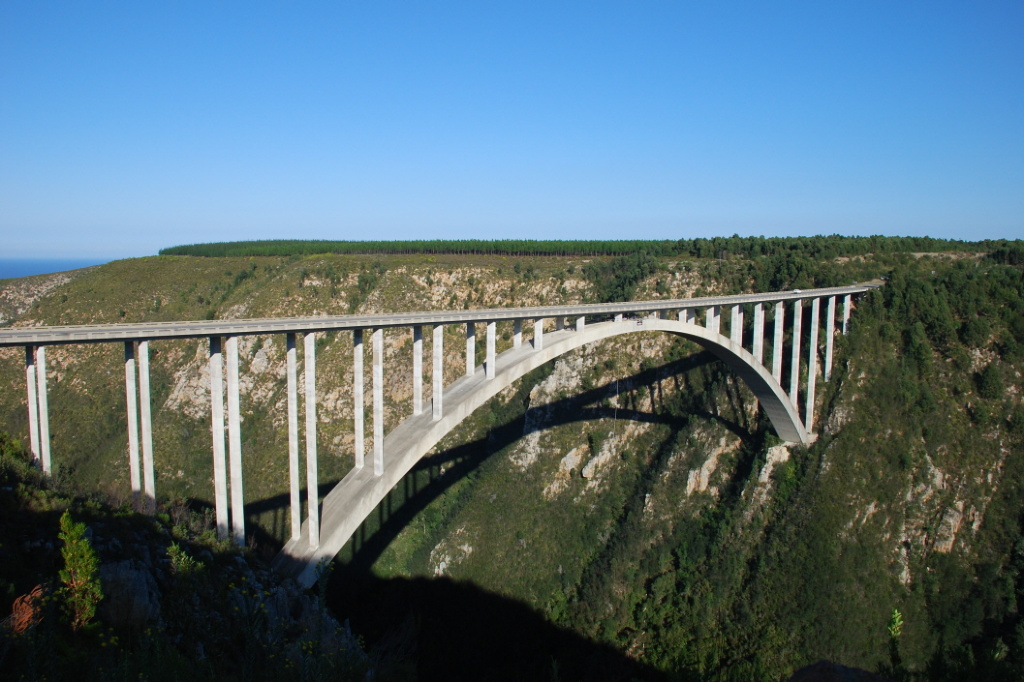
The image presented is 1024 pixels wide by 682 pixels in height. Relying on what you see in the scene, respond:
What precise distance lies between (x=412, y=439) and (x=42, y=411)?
337 inches

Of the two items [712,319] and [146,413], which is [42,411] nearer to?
[146,413]

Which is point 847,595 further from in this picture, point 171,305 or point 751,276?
point 171,305

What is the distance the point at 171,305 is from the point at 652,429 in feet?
147

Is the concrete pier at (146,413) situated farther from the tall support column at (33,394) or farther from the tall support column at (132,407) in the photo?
the tall support column at (33,394)

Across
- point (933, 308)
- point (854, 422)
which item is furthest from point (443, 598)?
point (933, 308)

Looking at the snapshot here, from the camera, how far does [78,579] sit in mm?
9414

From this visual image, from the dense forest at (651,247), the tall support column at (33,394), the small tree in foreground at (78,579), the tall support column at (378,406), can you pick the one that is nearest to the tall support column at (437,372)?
the tall support column at (378,406)

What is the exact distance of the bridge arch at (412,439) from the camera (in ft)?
54.5

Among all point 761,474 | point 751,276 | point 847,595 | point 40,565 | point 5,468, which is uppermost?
point 751,276

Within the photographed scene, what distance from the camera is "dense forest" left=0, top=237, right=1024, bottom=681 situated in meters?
25.9

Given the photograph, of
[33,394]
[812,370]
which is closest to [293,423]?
[33,394]

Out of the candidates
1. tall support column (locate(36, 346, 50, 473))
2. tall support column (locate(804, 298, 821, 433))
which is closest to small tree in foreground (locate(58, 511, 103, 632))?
tall support column (locate(36, 346, 50, 473))

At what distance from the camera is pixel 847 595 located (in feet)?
84.7

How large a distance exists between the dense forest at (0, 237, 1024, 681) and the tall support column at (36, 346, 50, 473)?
3.52 metres
